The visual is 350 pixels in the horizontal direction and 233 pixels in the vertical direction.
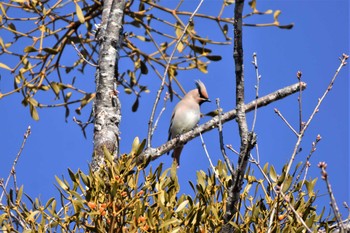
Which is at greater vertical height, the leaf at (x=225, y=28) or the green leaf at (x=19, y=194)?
the leaf at (x=225, y=28)

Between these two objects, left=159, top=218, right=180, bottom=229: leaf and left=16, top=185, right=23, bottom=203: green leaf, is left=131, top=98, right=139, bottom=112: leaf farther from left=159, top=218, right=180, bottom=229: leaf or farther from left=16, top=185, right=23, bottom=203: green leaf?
left=159, top=218, right=180, bottom=229: leaf

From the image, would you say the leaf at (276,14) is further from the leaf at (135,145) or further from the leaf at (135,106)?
Result: the leaf at (135,145)

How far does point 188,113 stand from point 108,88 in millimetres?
2920

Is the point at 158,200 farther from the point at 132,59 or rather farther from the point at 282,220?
the point at 132,59

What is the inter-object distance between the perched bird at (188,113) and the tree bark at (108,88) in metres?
2.55

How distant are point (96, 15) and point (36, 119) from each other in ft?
2.17

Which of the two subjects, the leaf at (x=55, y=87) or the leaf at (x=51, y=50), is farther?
the leaf at (x=55, y=87)

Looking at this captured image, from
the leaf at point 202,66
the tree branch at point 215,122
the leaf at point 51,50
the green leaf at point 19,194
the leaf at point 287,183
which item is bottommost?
the leaf at point 287,183

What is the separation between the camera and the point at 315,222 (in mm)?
2377

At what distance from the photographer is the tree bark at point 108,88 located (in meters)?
2.75

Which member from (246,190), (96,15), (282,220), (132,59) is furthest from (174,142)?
(132,59)

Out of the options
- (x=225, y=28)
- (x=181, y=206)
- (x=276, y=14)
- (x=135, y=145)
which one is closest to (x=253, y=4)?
(x=276, y=14)

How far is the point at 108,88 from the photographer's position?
115 inches

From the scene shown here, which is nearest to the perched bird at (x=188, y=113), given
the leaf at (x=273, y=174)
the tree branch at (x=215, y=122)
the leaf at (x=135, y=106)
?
the leaf at (x=135, y=106)
